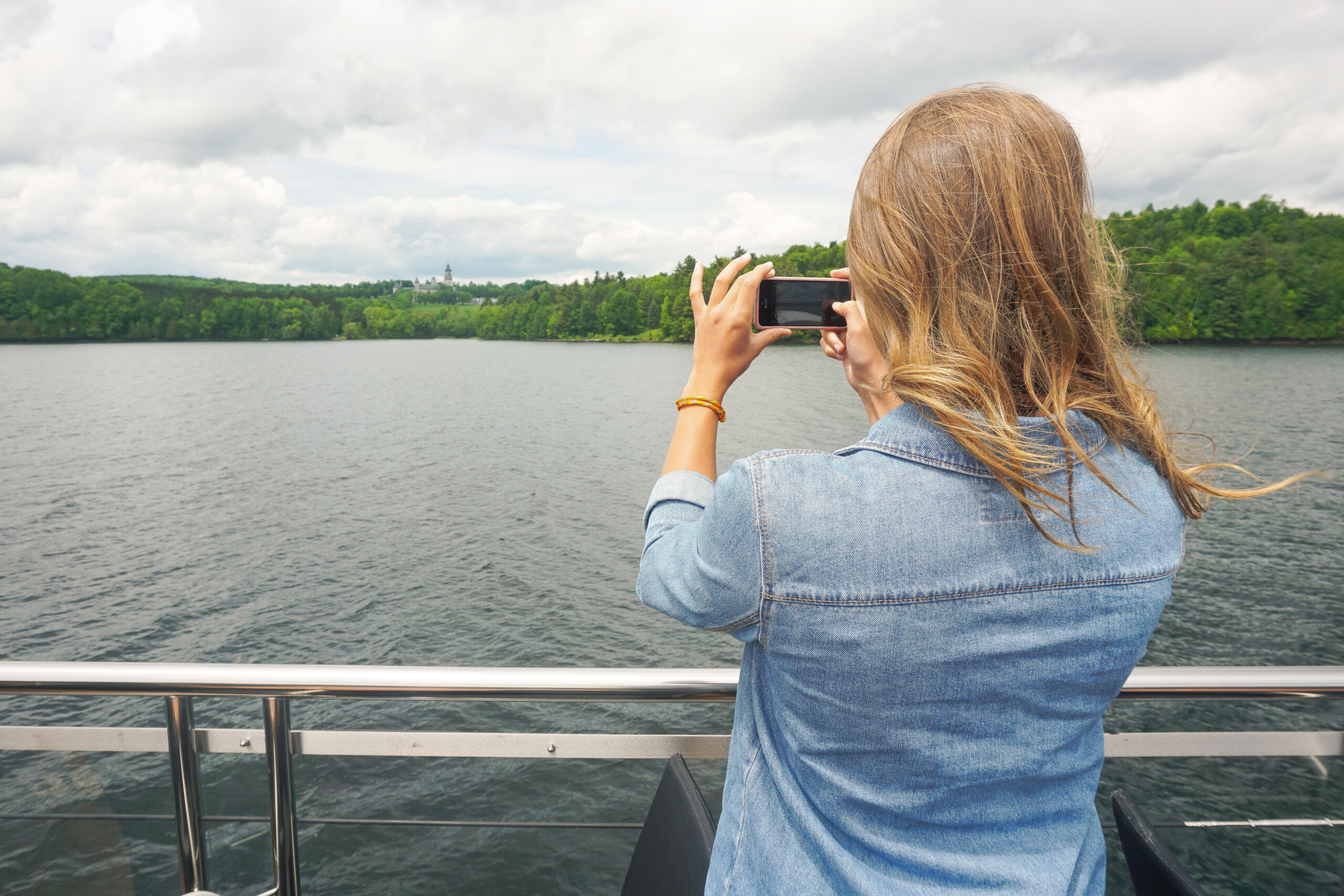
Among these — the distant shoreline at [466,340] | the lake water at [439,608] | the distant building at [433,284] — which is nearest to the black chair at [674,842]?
the lake water at [439,608]

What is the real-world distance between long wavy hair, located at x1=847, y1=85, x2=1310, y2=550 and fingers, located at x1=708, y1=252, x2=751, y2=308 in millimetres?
263

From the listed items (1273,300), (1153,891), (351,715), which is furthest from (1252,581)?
(1273,300)

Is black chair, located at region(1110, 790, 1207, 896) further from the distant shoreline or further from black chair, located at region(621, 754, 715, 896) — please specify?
the distant shoreline

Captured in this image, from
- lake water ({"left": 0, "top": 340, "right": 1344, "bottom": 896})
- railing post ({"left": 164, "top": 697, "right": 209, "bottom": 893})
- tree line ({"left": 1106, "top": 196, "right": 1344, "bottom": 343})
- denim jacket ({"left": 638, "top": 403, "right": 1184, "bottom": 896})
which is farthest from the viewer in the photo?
tree line ({"left": 1106, "top": 196, "right": 1344, "bottom": 343})

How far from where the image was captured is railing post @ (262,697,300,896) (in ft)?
4.59

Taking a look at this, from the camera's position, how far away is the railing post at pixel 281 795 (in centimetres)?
140

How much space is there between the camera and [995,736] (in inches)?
28.0

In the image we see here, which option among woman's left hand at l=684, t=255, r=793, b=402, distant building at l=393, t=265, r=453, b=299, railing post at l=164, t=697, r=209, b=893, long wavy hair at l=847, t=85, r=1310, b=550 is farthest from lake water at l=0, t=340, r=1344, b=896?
distant building at l=393, t=265, r=453, b=299

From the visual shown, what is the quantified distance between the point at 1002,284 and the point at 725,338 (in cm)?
35

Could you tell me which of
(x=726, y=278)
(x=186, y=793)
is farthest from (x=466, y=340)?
(x=726, y=278)

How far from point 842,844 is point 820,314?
620 mm

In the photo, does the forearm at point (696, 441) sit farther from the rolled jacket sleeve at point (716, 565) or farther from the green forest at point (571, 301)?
the green forest at point (571, 301)

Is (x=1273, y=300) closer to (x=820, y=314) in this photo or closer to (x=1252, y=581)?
(x=1252, y=581)

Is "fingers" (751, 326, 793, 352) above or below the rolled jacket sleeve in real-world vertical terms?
above
